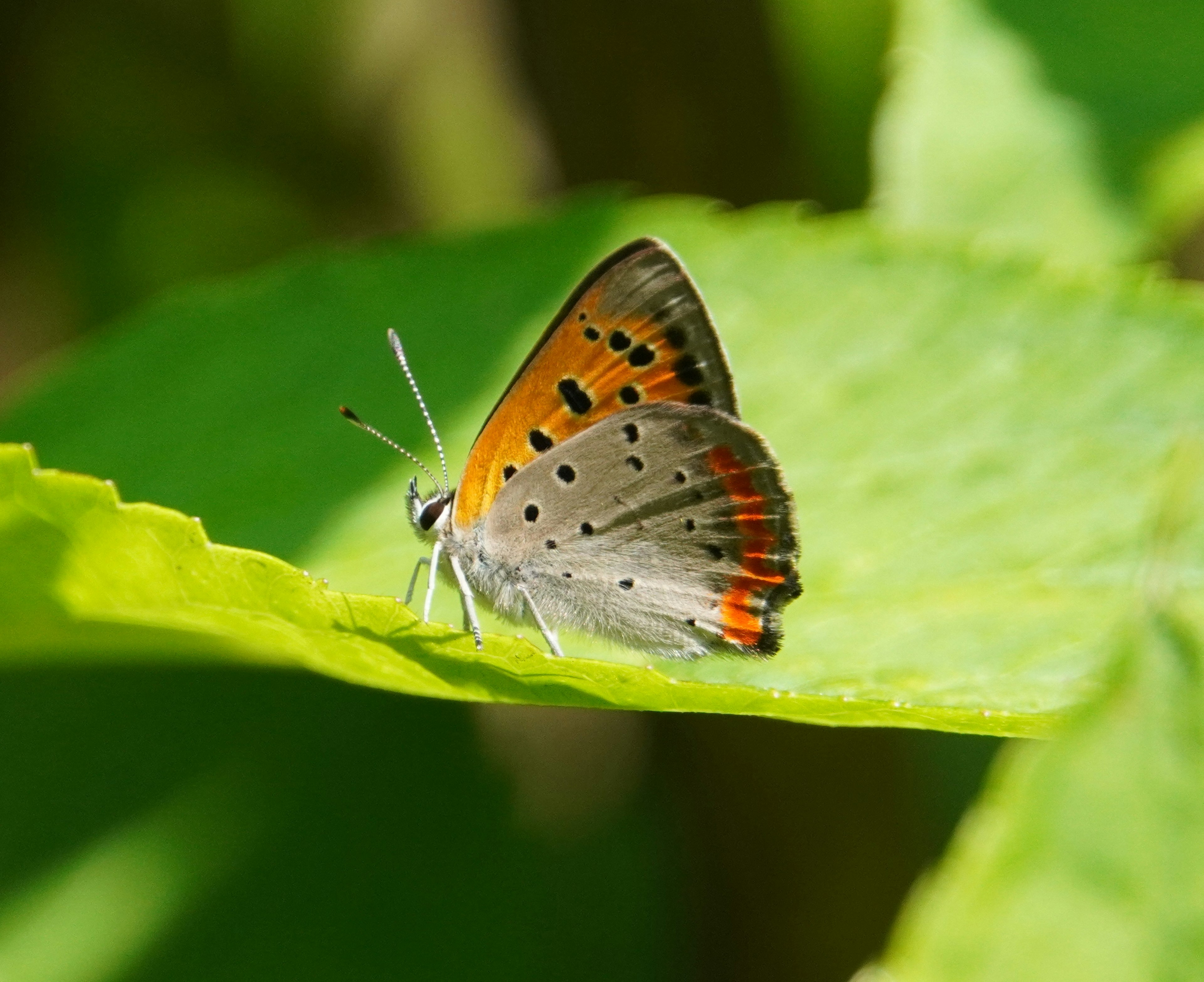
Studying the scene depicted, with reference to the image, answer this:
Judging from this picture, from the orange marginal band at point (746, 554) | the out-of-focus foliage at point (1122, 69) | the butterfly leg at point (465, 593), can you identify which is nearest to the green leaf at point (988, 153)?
the out-of-focus foliage at point (1122, 69)

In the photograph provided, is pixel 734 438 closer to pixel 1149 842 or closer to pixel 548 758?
pixel 548 758

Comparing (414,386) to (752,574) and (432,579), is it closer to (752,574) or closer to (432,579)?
(432,579)

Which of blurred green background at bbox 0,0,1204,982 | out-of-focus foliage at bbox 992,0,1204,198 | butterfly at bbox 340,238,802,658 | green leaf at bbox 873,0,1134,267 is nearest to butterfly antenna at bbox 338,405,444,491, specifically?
butterfly at bbox 340,238,802,658

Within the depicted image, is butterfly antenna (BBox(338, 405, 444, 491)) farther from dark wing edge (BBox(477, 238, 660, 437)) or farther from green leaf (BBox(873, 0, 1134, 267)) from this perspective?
green leaf (BBox(873, 0, 1134, 267))

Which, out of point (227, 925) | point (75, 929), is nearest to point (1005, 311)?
point (227, 925)

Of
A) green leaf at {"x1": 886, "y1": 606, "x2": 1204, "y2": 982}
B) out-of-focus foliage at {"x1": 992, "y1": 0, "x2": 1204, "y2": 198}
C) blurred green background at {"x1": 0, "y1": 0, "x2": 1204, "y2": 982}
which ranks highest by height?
green leaf at {"x1": 886, "y1": 606, "x2": 1204, "y2": 982}
